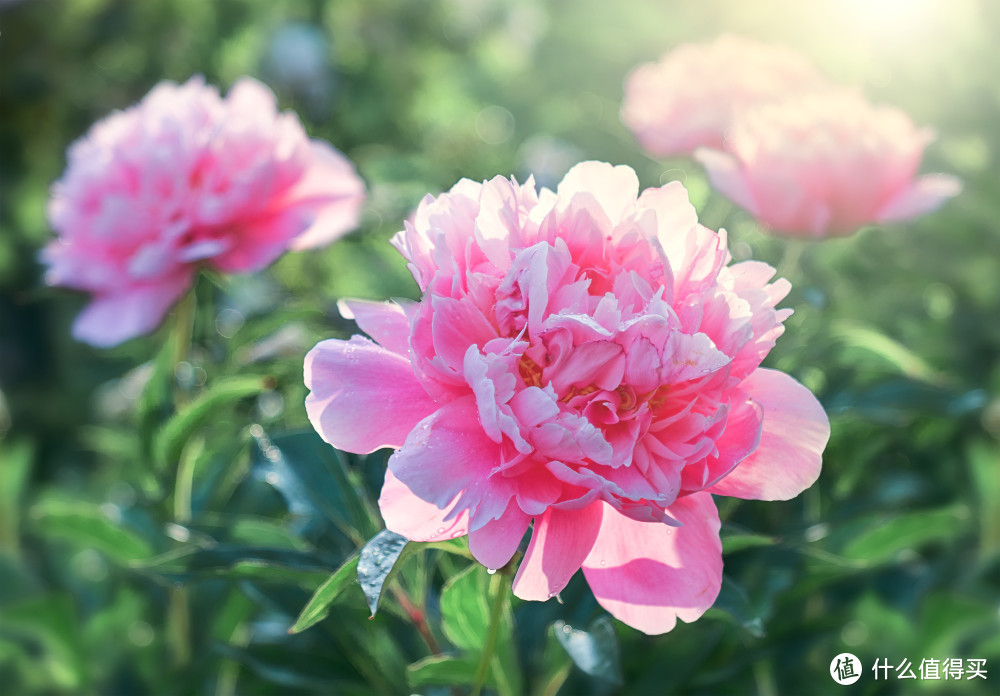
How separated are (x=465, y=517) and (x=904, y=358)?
466mm

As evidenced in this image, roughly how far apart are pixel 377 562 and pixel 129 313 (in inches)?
17.3

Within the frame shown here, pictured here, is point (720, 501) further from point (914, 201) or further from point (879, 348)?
point (914, 201)

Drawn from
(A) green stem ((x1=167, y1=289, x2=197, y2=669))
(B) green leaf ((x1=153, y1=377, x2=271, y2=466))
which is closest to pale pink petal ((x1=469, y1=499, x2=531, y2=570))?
(B) green leaf ((x1=153, y1=377, x2=271, y2=466))

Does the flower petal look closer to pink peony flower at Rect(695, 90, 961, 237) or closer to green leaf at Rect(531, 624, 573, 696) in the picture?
green leaf at Rect(531, 624, 573, 696)

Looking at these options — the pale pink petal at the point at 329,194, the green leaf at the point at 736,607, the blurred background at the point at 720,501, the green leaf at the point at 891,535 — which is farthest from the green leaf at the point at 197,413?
the green leaf at the point at 891,535

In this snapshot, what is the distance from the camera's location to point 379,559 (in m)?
0.44

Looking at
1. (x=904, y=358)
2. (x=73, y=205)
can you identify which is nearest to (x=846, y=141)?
(x=904, y=358)

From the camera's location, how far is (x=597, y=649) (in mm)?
477

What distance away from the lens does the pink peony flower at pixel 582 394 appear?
0.40 metres

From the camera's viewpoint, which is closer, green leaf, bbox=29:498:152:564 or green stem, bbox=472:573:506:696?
green stem, bbox=472:573:506:696

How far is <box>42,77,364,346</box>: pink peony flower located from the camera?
2.51 ft

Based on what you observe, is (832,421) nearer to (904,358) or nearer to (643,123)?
(904,358)

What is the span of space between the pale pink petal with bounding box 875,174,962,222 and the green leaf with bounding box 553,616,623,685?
Answer: 1.51ft

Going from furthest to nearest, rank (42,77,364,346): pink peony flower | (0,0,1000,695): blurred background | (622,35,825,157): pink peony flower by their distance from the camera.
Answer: (622,35,825,157): pink peony flower < (42,77,364,346): pink peony flower < (0,0,1000,695): blurred background
